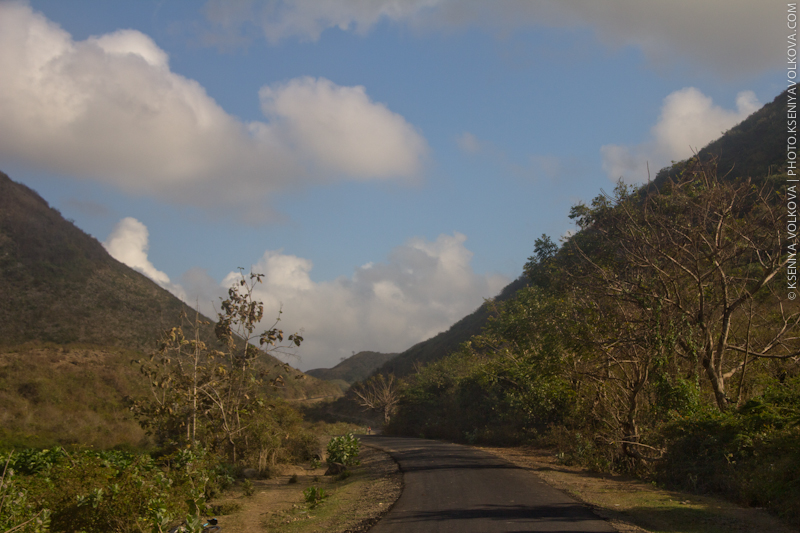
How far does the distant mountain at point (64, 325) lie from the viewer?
3128 cm

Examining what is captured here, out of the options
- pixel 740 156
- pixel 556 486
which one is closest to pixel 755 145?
pixel 740 156

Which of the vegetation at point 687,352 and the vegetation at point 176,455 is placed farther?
the vegetation at point 687,352

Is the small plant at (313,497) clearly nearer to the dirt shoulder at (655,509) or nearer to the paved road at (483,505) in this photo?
the paved road at (483,505)

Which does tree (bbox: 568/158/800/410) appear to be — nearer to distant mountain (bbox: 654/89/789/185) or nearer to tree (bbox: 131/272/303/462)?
tree (bbox: 131/272/303/462)

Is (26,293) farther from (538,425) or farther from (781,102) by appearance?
(781,102)

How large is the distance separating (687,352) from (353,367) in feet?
423

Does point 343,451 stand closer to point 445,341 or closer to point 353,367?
point 445,341

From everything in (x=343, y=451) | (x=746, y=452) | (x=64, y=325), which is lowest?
(x=343, y=451)

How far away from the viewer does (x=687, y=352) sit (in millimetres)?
12891

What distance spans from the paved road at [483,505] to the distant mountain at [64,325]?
21.7 feet

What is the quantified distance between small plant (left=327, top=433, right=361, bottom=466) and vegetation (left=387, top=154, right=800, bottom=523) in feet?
25.2

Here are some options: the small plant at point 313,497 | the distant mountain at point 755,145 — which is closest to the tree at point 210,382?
the small plant at point 313,497

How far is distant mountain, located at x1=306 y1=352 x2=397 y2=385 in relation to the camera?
132750 millimetres

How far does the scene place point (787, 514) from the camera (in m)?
7.52
